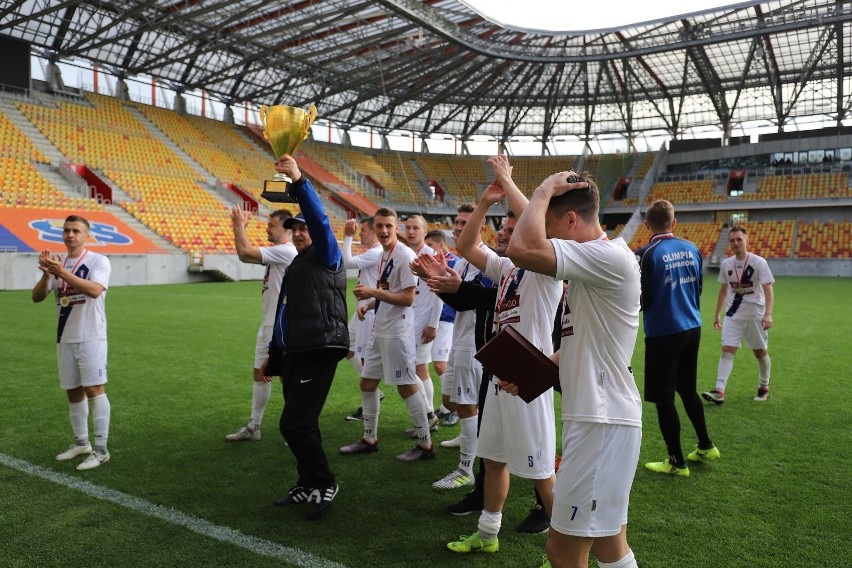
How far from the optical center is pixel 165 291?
22312mm

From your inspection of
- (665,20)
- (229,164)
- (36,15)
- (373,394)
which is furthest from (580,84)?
(373,394)

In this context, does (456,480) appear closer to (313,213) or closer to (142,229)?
(313,213)

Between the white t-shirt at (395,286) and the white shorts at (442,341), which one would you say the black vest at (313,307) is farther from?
the white shorts at (442,341)

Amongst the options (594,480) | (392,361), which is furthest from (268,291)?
(594,480)

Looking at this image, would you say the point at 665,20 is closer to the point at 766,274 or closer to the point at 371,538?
the point at 766,274

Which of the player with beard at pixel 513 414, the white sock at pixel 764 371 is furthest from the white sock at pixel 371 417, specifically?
the white sock at pixel 764 371

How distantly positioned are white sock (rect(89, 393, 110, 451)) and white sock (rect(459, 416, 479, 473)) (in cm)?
294

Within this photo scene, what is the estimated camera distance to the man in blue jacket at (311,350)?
4289 mm

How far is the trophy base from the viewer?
3857 millimetres

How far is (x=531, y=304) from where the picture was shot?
3.58 metres

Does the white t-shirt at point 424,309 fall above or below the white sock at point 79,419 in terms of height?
above

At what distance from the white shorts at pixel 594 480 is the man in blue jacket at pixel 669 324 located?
2357 mm

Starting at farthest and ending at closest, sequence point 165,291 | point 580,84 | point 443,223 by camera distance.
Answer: point 443,223, point 580,84, point 165,291

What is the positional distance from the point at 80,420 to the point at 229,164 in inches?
1467
